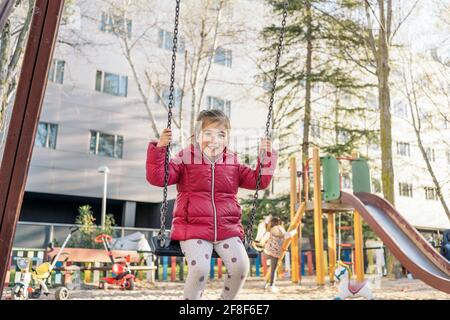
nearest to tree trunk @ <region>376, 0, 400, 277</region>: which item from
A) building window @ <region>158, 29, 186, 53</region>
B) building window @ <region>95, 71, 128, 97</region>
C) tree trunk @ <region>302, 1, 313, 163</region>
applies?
tree trunk @ <region>302, 1, 313, 163</region>

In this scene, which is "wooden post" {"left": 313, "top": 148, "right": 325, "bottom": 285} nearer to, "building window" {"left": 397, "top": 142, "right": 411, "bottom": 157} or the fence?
the fence

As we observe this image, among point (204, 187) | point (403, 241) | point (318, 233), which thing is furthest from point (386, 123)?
point (204, 187)

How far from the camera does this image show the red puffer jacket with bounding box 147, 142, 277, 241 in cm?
209

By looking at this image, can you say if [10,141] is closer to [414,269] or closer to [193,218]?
[193,218]

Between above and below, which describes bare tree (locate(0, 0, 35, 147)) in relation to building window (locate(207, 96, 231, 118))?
below

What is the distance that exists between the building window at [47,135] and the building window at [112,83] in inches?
69.8

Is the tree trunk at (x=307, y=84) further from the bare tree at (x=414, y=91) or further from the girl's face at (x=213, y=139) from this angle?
the girl's face at (x=213, y=139)

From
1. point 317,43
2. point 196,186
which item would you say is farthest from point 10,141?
point 317,43

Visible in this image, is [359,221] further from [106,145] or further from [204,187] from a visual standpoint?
[106,145]

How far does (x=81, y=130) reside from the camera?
13.5 metres

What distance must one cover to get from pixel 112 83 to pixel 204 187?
12577 millimetres

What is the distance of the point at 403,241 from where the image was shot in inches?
239

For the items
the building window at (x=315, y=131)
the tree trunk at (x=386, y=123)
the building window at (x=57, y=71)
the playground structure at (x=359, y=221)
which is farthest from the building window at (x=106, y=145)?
the tree trunk at (x=386, y=123)

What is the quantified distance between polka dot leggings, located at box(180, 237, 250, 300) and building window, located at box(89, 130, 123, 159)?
12273 millimetres
